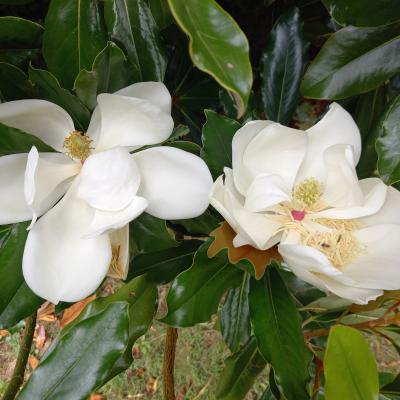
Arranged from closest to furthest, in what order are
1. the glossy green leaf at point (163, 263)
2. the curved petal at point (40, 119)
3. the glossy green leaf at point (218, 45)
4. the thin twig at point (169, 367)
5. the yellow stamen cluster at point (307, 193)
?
the glossy green leaf at point (218, 45), the curved petal at point (40, 119), the yellow stamen cluster at point (307, 193), the glossy green leaf at point (163, 263), the thin twig at point (169, 367)

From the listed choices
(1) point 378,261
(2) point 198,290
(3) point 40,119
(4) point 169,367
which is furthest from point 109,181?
(4) point 169,367

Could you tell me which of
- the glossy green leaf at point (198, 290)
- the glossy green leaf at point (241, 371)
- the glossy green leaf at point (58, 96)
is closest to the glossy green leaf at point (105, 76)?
the glossy green leaf at point (58, 96)

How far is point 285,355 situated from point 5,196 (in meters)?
0.39

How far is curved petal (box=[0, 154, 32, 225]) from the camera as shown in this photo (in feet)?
1.74

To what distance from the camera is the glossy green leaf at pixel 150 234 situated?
2.10ft

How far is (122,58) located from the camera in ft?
1.85

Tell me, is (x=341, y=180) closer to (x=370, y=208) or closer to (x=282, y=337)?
(x=370, y=208)

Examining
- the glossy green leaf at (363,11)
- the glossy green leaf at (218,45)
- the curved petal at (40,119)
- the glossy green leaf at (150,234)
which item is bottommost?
the glossy green leaf at (150,234)

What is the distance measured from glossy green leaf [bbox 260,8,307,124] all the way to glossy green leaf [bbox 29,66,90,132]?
0.28 metres

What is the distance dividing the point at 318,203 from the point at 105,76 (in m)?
0.30

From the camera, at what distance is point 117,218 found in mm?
516

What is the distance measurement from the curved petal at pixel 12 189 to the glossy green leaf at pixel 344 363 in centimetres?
37

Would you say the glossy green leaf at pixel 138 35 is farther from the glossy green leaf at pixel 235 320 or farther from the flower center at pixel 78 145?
the glossy green leaf at pixel 235 320

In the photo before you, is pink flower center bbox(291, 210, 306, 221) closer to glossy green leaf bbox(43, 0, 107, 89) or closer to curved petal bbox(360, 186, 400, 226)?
curved petal bbox(360, 186, 400, 226)
